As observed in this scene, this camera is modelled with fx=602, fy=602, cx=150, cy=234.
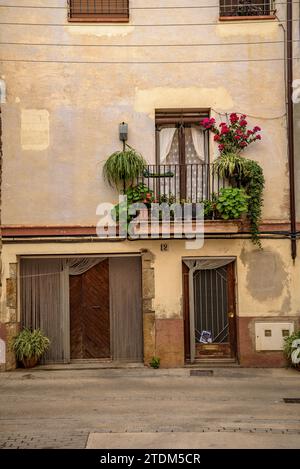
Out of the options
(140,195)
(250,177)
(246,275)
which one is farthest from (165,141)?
(246,275)

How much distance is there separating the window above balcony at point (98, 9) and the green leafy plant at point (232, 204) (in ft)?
13.8

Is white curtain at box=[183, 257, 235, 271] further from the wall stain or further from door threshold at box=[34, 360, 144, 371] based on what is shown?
door threshold at box=[34, 360, 144, 371]

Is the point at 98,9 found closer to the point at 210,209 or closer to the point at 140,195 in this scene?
the point at 140,195

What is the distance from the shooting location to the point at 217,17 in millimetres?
→ 12211

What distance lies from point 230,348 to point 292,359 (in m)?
1.33

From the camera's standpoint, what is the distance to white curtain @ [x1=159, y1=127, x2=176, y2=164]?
40.4 feet

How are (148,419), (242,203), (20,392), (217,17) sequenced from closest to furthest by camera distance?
(148,419) < (20,392) < (242,203) < (217,17)

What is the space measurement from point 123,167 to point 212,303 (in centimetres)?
331

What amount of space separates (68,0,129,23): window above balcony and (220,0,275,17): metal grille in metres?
2.04

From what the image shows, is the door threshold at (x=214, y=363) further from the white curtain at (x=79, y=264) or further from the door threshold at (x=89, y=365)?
the white curtain at (x=79, y=264)

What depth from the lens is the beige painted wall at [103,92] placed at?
39.3 ft
